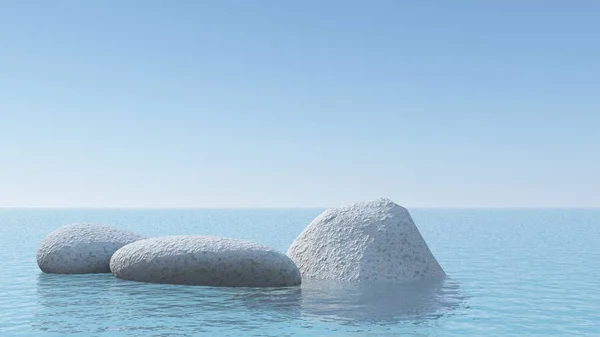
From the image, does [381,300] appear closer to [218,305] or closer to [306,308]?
[306,308]

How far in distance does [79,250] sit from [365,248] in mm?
8813

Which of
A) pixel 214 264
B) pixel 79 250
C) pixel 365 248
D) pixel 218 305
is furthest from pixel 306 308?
pixel 79 250

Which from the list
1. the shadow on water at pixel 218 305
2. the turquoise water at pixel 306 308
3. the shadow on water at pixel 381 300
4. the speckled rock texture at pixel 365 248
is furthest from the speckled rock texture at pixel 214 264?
the speckled rock texture at pixel 365 248

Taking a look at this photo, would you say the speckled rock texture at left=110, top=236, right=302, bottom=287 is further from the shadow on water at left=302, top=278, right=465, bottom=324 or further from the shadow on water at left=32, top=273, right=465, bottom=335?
the shadow on water at left=302, top=278, right=465, bottom=324

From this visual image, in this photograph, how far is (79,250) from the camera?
766 inches

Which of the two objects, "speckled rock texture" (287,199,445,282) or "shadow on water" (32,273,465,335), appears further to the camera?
"speckled rock texture" (287,199,445,282)

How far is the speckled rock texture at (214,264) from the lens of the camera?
16.4 m

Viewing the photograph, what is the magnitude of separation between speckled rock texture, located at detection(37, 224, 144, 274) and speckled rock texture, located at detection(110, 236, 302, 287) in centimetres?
257

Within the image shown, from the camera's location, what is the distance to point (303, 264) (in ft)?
60.6

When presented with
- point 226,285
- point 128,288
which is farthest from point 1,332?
point 226,285

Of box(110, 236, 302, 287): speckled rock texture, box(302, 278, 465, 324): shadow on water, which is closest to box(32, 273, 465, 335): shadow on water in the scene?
box(302, 278, 465, 324): shadow on water

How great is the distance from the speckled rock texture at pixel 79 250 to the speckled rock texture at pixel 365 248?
582 cm

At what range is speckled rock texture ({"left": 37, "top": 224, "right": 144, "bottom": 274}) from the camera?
63.6 feet

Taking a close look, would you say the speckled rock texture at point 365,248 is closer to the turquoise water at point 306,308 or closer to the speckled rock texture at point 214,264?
the turquoise water at point 306,308
